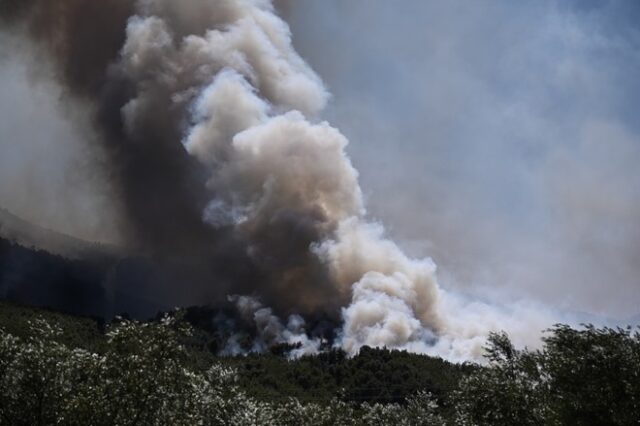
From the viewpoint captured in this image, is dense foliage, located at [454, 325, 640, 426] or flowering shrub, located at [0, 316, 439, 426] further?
dense foliage, located at [454, 325, 640, 426]

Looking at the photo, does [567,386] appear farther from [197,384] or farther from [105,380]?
[105,380]

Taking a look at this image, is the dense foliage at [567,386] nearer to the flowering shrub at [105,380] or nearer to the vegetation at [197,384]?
the vegetation at [197,384]

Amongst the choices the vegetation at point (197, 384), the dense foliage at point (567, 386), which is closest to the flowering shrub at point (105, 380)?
the vegetation at point (197, 384)

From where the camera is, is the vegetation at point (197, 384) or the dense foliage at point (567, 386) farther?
the dense foliage at point (567, 386)

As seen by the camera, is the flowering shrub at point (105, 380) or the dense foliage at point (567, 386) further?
the dense foliage at point (567, 386)

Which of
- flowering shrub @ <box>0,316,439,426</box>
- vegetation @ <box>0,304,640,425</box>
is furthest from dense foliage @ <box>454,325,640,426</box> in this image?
flowering shrub @ <box>0,316,439,426</box>

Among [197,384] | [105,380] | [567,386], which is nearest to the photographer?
[105,380]

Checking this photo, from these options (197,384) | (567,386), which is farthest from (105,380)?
(567,386)

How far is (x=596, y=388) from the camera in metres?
35.6

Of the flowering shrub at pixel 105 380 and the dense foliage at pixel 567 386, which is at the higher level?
the dense foliage at pixel 567 386

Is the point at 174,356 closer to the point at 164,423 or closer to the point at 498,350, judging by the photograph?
the point at 164,423

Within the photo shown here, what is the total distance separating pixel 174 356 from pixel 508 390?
26757 millimetres

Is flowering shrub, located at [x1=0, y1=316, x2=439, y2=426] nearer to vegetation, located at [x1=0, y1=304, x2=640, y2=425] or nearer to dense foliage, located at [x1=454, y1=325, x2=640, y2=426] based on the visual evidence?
vegetation, located at [x1=0, y1=304, x2=640, y2=425]

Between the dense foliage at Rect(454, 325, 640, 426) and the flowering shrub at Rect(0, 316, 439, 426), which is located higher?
the dense foliage at Rect(454, 325, 640, 426)
